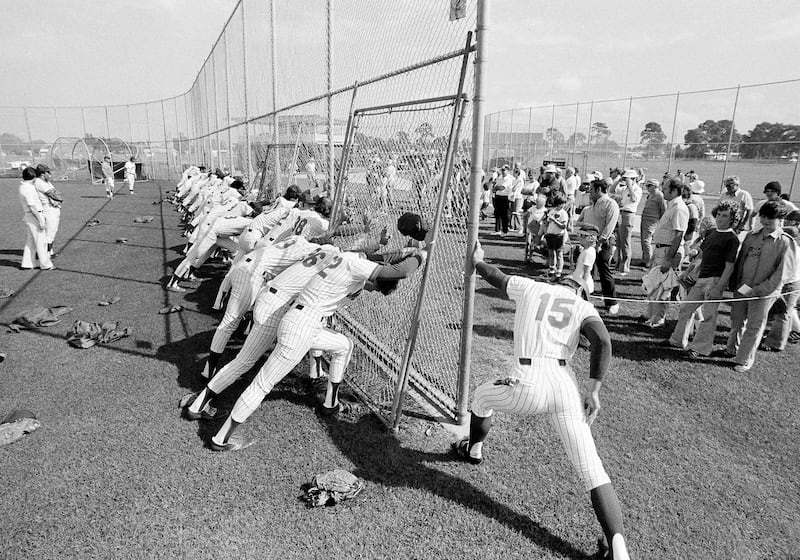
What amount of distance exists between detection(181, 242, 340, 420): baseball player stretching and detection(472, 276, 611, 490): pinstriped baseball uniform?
1.73m

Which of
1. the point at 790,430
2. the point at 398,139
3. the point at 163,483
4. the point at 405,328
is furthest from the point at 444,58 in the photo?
the point at 790,430

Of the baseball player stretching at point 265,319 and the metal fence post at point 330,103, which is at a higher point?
the metal fence post at point 330,103

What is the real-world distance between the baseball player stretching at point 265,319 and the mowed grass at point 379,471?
253 mm

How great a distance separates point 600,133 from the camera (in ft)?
75.7

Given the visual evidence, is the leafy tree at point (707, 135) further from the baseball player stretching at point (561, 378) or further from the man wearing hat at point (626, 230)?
the baseball player stretching at point (561, 378)

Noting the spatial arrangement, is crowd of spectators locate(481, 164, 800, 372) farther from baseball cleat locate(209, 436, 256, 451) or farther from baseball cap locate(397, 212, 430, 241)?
baseball cleat locate(209, 436, 256, 451)

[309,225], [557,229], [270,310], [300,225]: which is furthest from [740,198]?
[270,310]

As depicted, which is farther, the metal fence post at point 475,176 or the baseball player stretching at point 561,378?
the metal fence post at point 475,176

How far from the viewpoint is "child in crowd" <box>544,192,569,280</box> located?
909cm

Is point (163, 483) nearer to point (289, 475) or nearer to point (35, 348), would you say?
point (289, 475)

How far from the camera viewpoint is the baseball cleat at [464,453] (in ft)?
12.8

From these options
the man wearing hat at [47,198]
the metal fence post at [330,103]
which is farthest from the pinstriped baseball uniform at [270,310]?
the man wearing hat at [47,198]

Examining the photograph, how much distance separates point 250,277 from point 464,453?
2.79 metres

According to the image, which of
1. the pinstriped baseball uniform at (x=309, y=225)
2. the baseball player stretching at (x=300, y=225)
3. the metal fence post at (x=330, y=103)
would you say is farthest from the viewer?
the metal fence post at (x=330, y=103)
